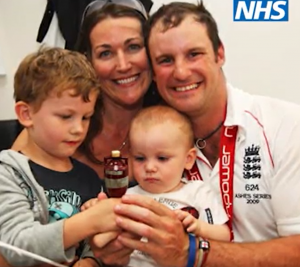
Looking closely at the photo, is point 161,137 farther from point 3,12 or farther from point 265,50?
point 3,12

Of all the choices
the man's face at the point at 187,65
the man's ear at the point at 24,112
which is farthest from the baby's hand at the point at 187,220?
the man's ear at the point at 24,112

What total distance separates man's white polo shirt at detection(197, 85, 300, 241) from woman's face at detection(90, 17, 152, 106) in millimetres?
338

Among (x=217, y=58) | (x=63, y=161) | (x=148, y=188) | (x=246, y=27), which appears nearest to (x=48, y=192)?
(x=63, y=161)

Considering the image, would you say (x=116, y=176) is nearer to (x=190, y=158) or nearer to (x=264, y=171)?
(x=190, y=158)

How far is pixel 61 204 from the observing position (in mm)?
1337

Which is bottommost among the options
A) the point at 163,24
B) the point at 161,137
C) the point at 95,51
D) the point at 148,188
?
the point at 148,188

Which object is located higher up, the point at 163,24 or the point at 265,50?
the point at 163,24

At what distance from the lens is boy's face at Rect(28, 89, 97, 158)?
1305 millimetres

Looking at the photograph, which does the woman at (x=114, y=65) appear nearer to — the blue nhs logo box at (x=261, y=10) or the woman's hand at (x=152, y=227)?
the woman's hand at (x=152, y=227)

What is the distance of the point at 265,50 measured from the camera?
262 cm

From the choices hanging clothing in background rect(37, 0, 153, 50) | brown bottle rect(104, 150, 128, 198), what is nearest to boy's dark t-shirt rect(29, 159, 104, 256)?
brown bottle rect(104, 150, 128, 198)

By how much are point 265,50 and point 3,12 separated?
4.82 ft

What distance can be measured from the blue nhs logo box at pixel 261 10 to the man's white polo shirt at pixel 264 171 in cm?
120

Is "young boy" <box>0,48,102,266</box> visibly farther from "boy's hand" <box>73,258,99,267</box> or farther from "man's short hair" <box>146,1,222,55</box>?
"man's short hair" <box>146,1,222,55</box>
